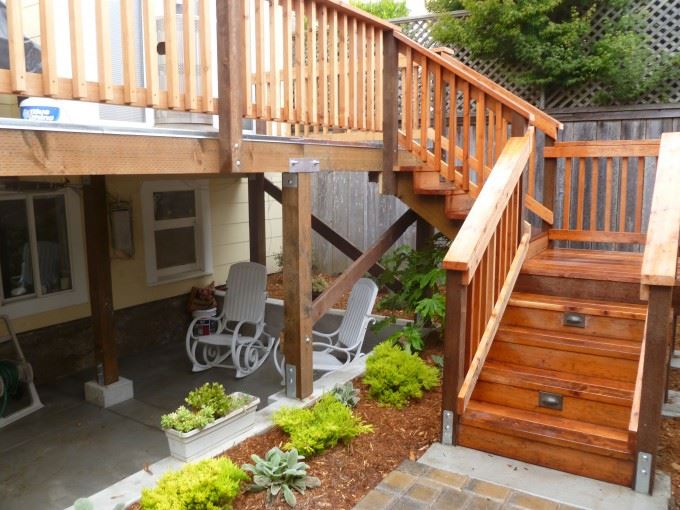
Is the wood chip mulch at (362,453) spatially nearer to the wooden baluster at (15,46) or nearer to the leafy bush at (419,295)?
the leafy bush at (419,295)

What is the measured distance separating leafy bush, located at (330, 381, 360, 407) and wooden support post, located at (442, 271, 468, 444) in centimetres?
86

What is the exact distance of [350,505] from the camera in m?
2.65

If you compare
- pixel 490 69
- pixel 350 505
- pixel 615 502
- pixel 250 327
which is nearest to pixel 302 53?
pixel 350 505

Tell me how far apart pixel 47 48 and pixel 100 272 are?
2587 millimetres

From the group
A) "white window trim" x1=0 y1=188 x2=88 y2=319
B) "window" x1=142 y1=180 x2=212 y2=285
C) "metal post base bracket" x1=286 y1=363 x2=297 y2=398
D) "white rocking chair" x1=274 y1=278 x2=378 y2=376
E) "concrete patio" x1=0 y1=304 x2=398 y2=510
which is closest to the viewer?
"concrete patio" x1=0 y1=304 x2=398 y2=510

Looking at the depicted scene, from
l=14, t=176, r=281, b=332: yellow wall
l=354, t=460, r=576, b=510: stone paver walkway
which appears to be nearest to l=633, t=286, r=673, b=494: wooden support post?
l=354, t=460, r=576, b=510: stone paver walkway

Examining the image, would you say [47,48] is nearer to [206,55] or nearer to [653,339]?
[206,55]

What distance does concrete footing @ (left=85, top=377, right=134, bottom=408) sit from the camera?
15.5 ft

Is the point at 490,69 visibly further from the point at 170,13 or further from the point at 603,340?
the point at 170,13

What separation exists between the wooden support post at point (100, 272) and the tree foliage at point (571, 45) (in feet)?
17.4

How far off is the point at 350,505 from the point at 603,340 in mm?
1751

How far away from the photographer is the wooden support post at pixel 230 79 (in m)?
3.01

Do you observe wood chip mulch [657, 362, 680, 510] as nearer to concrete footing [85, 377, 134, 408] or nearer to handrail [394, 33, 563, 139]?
handrail [394, 33, 563, 139]

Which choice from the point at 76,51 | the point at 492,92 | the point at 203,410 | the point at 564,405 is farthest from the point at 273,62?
the point at 564,405
